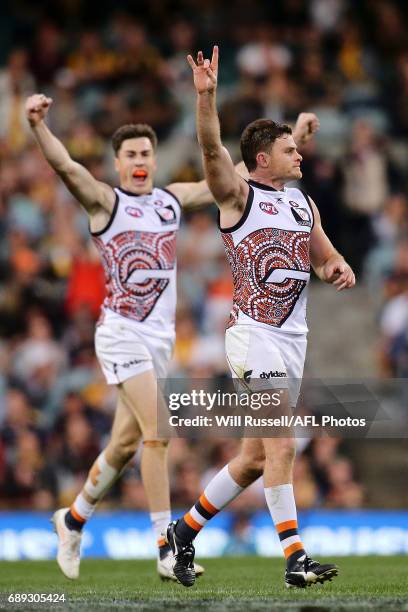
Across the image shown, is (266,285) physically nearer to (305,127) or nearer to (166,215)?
(305,127)

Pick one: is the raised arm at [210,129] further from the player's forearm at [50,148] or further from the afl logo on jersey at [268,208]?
the player's forearm at [50,148]

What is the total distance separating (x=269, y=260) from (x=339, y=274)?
1.47 ft

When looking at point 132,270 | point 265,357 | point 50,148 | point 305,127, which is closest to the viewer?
point 265,357

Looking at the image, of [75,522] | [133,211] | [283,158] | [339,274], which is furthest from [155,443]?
[283,158]

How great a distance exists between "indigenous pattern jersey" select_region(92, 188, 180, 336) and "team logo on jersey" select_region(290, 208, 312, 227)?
1809 millimetres

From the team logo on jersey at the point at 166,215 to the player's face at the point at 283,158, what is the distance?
185 centimetres

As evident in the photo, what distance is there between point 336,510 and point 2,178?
22.5ft

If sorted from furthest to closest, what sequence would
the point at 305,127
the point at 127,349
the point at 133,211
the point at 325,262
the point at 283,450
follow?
the point at 133,211
the point at 127,349
the point at 305,127
the point at 325,262
the point at 283,450

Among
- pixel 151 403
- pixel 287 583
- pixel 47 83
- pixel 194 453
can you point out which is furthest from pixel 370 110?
pixel 287 583

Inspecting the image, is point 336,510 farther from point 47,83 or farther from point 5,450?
point 47,83

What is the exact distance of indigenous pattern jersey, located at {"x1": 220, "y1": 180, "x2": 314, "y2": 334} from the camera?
8148 mm

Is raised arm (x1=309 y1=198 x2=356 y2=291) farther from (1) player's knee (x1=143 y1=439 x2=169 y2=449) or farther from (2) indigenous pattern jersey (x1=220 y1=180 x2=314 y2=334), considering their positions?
(1) player's knee (x1=143 y1=439 x2=169 y2=449)

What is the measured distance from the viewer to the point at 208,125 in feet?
25.3

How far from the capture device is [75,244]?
16547mm
